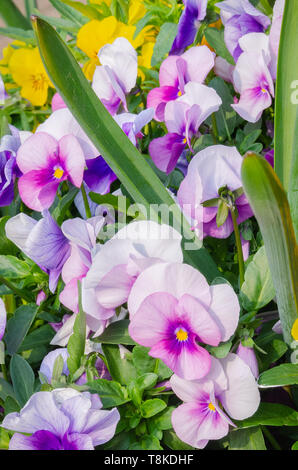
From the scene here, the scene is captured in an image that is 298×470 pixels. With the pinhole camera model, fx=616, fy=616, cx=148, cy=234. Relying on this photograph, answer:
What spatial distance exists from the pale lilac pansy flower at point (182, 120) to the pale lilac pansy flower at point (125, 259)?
0.58ft

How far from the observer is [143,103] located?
0.97m

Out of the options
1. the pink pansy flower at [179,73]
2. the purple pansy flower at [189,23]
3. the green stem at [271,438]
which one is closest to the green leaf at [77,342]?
the green stem at [271,438]

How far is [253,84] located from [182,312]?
38cm

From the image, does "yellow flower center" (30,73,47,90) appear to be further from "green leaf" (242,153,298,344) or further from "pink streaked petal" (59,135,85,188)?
"green leaf" (242,153,298,344)

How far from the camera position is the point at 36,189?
2.41ft

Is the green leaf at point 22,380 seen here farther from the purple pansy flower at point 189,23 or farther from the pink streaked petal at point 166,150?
the purple pansy flower at point 189,23

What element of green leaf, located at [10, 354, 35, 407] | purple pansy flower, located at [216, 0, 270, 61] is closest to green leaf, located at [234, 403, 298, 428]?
green leaf, located at [10, 354, 35, 407]

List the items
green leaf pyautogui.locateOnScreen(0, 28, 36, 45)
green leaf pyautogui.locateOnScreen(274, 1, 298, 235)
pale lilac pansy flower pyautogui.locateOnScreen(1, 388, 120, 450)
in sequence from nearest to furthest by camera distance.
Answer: pale lilac pansy flower pyautogui.locateOnScreen(1, 388, 120, 450) < green leaf pyautogui.locateOnScreen(274, 1, 298, 235) < green leaf pyautogui.locateOnScreen(0, 28, 36, 45)

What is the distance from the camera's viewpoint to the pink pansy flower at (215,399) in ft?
1.94

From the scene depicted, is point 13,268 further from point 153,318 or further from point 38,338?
point 153,318

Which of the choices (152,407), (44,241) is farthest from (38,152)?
(152,407)

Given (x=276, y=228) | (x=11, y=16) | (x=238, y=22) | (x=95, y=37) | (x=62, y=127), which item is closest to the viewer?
(x=276, y=228)

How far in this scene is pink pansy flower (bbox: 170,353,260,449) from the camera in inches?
23.3

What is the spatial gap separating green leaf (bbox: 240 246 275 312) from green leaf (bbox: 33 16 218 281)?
A: 0.05 m
